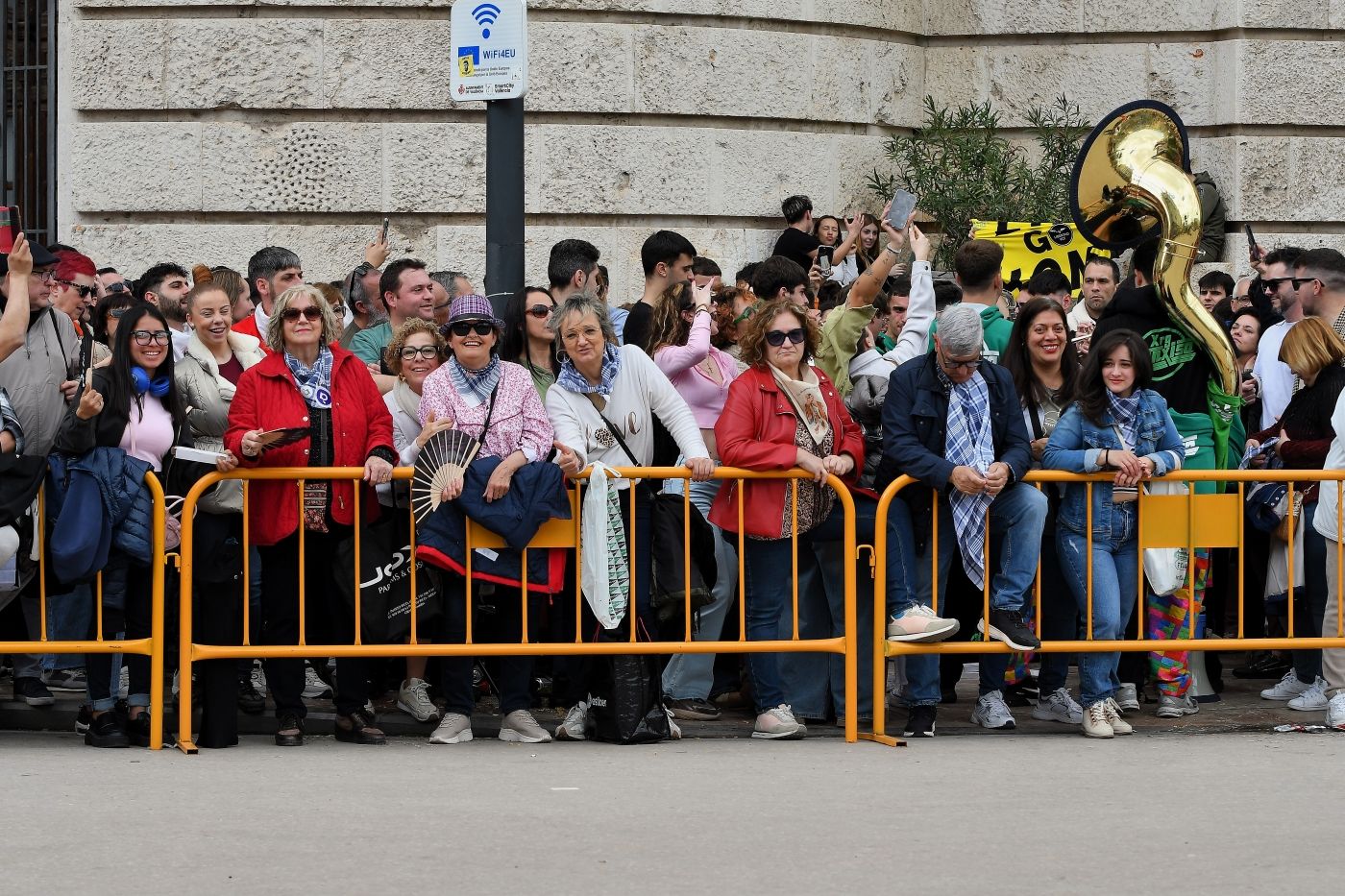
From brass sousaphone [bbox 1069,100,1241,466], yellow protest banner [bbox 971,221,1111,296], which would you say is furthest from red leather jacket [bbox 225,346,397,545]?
yellow protest banner [bbox 971,221,1111,296]

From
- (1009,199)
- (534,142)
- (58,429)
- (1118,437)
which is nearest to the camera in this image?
(58,429)

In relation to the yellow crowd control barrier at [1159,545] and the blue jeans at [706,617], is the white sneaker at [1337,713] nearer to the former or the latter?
the yellow crowd control barrier at [1159,545]

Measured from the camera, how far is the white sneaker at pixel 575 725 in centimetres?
841

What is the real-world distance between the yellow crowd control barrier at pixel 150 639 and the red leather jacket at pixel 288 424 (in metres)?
0.36

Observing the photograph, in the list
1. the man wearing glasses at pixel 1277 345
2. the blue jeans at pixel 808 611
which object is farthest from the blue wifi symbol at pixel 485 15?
the man wearing glasses at pixel 1277 345

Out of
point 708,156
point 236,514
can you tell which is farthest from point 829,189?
point 236,514

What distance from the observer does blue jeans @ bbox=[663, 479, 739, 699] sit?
873 centimetres

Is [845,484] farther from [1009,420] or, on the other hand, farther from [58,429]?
[58,429]

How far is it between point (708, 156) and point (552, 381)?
5.06m

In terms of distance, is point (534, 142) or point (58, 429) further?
point (534, 142)

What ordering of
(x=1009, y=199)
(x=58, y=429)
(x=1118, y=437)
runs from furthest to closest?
1. (x=1009, y=199)
2. (x=1118, y=437)
3. (x=58, y=429)

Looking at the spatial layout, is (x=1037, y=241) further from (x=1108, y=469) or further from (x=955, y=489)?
(x=955, y=489)

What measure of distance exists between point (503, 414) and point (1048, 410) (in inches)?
96.2

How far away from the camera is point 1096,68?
47.7ft
